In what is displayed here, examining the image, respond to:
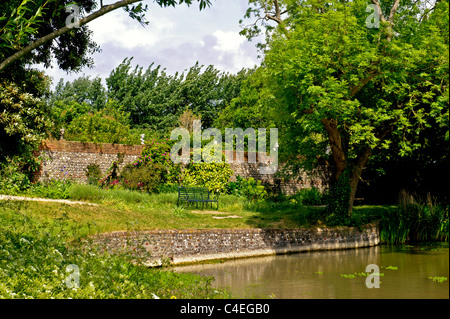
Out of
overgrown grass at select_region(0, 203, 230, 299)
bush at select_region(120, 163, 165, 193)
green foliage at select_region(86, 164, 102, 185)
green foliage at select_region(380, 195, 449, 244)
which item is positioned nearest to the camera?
overgrown grass at select_region(0, 203, 230, 299)

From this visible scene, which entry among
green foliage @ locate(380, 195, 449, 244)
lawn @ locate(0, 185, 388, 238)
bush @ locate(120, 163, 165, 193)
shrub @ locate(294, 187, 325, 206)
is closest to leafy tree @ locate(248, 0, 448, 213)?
green foliage @ locate(380, 195, 449, 244)

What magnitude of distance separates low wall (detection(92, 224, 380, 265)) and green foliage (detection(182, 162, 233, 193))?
7.10 meters

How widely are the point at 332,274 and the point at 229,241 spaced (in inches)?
140

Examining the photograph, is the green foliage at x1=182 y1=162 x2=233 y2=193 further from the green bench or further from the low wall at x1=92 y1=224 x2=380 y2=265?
the low wall at x1=92 y1=224 x2=380 y2=265

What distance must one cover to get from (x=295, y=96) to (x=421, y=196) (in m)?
6.48

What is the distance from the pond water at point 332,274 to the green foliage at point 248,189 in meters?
7.31

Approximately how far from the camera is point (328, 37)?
46.5 ft

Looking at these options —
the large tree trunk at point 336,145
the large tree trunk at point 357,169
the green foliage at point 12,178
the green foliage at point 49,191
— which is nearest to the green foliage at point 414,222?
the large tree trunk at point 357,169

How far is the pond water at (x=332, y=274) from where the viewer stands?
352 inches

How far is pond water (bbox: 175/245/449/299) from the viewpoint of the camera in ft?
29.4

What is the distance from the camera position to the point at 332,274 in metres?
11.2

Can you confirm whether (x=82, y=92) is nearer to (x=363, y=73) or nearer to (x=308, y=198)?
(x=308, y=198)
